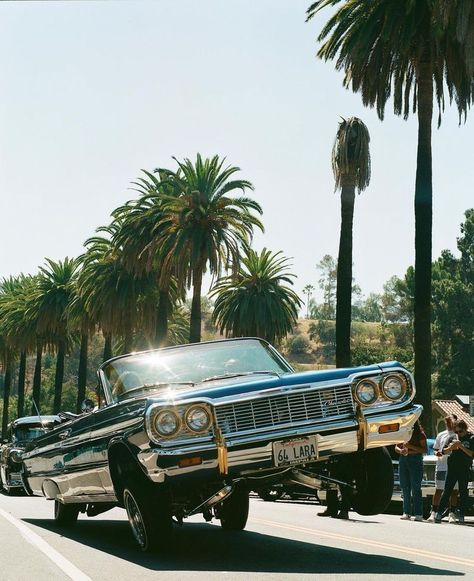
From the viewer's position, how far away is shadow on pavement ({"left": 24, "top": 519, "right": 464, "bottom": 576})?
8.80 m

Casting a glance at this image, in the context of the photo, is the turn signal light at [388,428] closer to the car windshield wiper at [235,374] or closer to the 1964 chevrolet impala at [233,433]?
the 1964 chevrolet impala at [233,433]

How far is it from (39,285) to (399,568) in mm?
66821

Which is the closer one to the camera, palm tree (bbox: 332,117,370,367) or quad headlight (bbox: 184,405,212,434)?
quad headlight (bbox: 184,405,212,434)

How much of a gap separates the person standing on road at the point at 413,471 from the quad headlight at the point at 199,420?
896cm

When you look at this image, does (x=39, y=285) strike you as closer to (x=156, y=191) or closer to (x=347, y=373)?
(x=156, y=191)

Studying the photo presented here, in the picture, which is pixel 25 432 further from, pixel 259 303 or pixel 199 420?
pixel 259 303

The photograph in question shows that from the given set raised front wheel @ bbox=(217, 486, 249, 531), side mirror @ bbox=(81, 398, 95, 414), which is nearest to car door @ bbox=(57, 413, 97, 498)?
side mirror @ bbox=(81, 398, 95, 414)

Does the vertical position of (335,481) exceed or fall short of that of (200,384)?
it falls short

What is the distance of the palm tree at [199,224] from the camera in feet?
151

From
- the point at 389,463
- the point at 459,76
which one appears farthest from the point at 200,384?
the point at 459,76

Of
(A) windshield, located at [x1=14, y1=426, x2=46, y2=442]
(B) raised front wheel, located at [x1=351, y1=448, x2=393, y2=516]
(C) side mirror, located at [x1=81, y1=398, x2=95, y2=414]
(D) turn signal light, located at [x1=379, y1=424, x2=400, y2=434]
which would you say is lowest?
(A) windshield, located at [x1=14, y1=426, x2=46, y2=442]

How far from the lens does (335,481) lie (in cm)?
971

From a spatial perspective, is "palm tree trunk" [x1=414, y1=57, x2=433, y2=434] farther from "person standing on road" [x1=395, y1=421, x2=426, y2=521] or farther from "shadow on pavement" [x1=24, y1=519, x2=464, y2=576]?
"shadow on pavement" [x1=24, y1=519, x2=464, y2=576]

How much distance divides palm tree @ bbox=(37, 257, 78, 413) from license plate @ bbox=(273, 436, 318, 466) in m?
61.1
